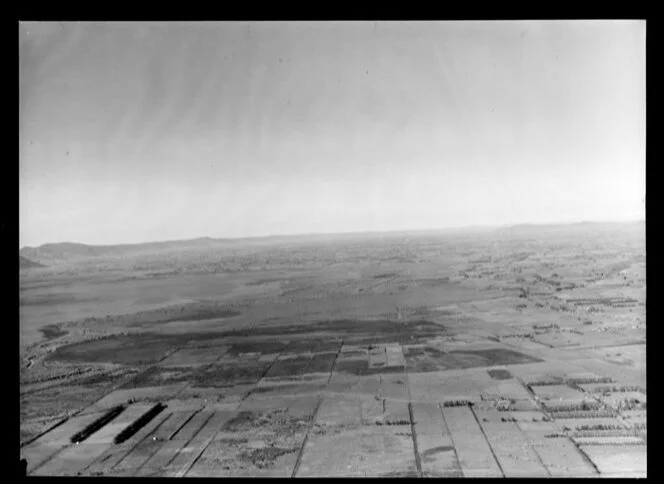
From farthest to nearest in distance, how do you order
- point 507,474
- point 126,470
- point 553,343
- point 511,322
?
point 511,322 < point 553,343 < point 126,470 < point 507,474

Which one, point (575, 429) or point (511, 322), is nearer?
point (575, 429)

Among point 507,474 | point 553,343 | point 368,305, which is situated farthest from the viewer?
point 368,305
